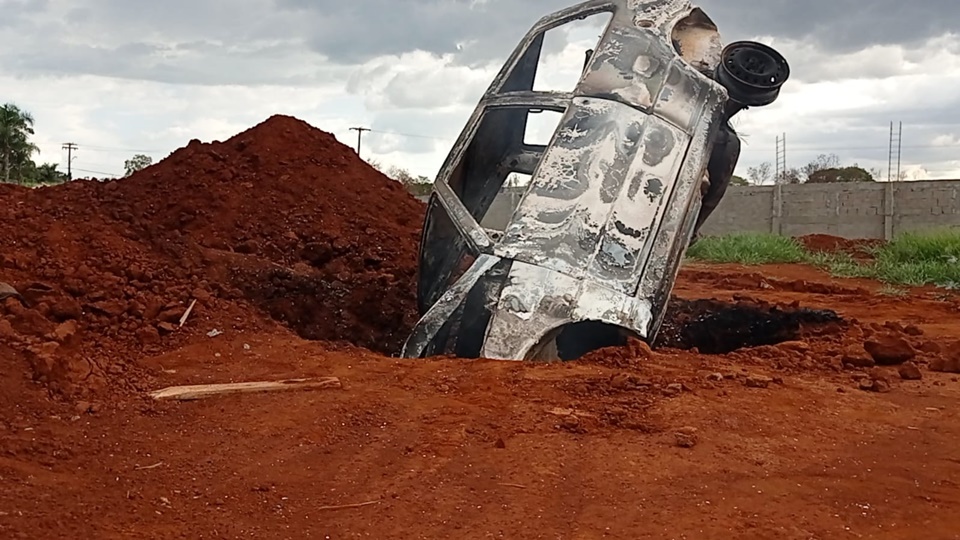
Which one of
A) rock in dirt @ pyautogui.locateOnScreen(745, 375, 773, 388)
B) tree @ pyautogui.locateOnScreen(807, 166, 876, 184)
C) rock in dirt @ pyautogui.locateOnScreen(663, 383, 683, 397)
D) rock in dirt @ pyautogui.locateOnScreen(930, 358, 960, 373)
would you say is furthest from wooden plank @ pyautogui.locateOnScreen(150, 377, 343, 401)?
tree @ pyautogui.locateOnScreen(807, 166, 876, 184)

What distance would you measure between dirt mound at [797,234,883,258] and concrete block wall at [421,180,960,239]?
2.14ft

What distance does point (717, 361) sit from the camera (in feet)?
18.4

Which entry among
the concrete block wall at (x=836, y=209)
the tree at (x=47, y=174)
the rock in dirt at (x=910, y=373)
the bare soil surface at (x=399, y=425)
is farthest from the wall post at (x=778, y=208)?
the tree at (x=47, y=174)

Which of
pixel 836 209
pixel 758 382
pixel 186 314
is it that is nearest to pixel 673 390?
pixel 758 382

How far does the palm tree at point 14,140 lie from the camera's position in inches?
1532

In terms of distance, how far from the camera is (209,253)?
789 cm

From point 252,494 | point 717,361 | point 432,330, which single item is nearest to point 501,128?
point 432,330

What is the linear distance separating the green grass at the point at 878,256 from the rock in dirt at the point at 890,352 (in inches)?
259

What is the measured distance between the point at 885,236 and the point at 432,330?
51.2 ft

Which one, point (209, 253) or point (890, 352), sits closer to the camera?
point (890, 352)

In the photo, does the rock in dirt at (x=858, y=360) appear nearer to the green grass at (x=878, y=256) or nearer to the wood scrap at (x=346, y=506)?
the wood scrap at (x=346, y=506)

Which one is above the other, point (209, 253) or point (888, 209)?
point (888, 209)

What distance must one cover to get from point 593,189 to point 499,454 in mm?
2631

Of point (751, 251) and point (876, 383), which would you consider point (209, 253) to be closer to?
point (876, 383)
